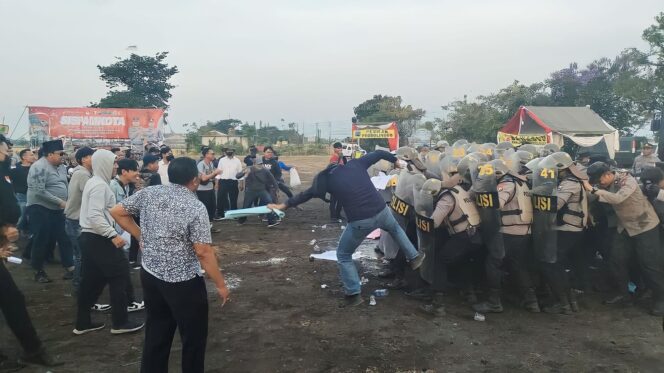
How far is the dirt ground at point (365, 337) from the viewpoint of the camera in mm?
4180

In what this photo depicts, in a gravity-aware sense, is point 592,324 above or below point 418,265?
below

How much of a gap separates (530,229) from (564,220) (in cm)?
55

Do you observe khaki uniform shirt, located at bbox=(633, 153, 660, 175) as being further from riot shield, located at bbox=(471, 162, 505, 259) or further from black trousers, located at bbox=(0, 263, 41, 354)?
black trousers, located at bbox=(0, 263, 41, 354)

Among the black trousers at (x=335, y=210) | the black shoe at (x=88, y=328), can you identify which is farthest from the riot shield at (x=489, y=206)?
the black trousers at (x=335, y=210)

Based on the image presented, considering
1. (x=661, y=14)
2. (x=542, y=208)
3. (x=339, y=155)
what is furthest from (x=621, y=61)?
(x=542, y=208)

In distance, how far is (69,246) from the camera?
276 inches

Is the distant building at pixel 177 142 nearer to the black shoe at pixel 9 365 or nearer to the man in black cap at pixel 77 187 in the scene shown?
the man in black cap at pixel 77 187

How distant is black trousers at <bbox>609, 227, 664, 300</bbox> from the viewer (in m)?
5.34

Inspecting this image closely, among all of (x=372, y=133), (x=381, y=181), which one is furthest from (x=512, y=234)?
(x=372, y=133)

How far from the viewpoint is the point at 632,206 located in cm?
539

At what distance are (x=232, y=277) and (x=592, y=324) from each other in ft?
15.5

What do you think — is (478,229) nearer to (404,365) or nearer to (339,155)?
(404,365)

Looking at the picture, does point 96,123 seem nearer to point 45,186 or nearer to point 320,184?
point 45,186

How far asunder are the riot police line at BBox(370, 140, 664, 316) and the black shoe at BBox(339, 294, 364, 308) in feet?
2.50
